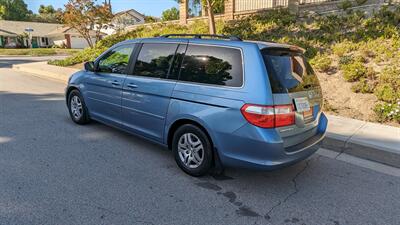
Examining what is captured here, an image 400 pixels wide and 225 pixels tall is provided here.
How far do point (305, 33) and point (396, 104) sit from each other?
15.3 feet

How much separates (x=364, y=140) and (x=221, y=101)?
112 inches

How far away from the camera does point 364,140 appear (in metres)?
4.53

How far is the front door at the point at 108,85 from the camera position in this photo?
14.7ft

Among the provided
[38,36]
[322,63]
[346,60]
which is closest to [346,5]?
[346,60]

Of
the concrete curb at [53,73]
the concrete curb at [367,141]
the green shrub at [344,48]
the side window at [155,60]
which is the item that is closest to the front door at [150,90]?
the side window at [155,60]

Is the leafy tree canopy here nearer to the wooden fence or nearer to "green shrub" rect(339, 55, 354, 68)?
the wooden fence

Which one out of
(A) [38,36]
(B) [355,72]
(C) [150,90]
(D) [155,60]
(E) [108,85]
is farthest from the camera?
(A) [38,36]

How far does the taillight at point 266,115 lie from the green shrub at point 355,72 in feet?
16.0

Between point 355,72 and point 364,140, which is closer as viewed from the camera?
point 364,140

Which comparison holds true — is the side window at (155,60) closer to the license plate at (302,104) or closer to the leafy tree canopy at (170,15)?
the license plate at (302,104)

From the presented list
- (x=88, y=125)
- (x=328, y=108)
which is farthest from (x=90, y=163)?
(x=328, y=108)

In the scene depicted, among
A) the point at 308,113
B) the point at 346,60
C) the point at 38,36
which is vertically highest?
the point at 38,36

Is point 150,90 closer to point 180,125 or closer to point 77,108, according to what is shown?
point 180,125

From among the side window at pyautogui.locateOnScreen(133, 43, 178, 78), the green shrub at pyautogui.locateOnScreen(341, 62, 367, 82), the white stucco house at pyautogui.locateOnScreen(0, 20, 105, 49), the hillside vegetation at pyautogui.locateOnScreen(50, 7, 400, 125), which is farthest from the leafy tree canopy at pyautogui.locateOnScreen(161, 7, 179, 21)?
the side window at pyautogui.locateOnScreen(133, 43, 178, 78)
